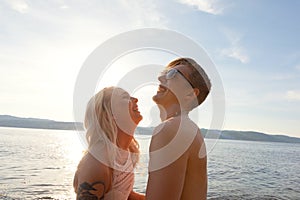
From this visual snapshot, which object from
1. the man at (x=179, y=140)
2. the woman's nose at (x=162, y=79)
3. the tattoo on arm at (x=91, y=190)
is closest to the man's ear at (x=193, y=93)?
the man at (x=179, y=140)

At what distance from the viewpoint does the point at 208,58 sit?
3414 mm

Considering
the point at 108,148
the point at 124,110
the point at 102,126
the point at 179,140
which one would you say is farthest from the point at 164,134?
the point at 124,110

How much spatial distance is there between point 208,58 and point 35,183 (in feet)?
83.6

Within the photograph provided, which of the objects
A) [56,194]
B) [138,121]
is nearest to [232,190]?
[56,194]

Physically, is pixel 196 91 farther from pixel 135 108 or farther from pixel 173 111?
pixel 135 108

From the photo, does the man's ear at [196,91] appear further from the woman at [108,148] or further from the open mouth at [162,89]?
the woman at [108,148]

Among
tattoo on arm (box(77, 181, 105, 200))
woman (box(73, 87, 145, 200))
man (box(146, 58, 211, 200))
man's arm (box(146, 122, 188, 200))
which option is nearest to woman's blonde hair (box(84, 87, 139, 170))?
woman (box(73, 87, 145, 200))

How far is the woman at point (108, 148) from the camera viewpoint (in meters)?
3.59

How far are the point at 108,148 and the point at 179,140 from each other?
53.8 inches

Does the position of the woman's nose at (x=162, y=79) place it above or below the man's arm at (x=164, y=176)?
above

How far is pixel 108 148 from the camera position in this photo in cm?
377

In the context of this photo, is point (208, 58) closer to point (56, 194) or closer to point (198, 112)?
point (198, 112)

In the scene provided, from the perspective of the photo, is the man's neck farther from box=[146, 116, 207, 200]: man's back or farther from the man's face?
box=[146, 116, 207, 200]: man's back

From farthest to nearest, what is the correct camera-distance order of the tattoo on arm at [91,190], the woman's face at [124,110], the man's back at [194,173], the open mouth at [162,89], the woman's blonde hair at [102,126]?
the woman's face at [124,110]
the woman's blonde hair at [102,126]
the tattoo on arm at [91,190]
the open mouth at [162,89]
the man's back at [194,173]
